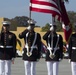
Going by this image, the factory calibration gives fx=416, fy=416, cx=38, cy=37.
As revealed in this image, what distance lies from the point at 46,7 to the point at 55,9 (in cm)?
29

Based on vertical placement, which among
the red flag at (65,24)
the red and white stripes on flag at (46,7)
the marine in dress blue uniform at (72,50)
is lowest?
the marine in dress blue uniform at (72,50)

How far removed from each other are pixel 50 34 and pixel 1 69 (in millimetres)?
1888

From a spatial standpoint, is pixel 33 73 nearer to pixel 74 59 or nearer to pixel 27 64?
pixel 27 64

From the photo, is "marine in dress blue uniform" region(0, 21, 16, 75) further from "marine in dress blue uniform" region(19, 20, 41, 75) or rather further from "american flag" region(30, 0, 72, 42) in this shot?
"american flag" region(30, 0, 72, 42)

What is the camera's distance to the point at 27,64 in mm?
12938

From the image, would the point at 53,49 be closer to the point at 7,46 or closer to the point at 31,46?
the point at 31,46

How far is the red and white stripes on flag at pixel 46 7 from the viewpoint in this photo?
42.5 ft

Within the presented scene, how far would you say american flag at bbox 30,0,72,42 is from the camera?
13.0m

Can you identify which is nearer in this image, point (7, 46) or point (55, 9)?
point (55, 9)

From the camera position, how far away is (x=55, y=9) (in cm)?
1300

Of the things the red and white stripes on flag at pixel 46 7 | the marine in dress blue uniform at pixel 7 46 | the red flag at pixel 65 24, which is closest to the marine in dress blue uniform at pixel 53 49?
the red flag at pixel 65 24

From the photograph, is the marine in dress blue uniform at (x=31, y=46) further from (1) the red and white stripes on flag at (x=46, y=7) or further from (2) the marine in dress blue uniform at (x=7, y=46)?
(1) the red and white stripes on flag at (x=46, y=7)

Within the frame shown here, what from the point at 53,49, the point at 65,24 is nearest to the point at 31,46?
the point at 53,49

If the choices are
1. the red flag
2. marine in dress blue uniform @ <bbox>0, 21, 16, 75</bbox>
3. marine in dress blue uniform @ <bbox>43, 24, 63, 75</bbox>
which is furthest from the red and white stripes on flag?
marine in dress blue uniform @ <bbox>0, 21, 16, 75</bbox>
